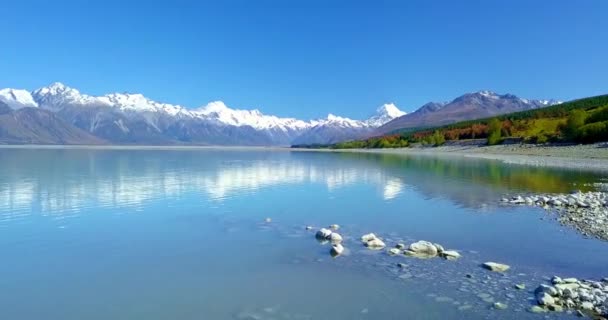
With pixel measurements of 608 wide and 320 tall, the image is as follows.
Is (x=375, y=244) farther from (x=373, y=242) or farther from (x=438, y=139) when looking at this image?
(x=438, y=139)

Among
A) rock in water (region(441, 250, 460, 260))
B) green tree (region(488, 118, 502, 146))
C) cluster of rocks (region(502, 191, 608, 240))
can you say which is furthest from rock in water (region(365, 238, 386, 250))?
green tree (region(488, 118, 502, 146))

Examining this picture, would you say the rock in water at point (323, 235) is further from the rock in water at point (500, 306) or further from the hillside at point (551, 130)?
the hillside at point (551, 130)

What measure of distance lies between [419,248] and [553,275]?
4.57m

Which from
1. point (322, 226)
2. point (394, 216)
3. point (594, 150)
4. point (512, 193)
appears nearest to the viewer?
point (322, 226)

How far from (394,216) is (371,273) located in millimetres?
11538

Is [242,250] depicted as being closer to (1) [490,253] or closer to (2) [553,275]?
(1) [490,253]

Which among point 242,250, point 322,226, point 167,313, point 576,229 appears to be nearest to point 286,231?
point 322,226

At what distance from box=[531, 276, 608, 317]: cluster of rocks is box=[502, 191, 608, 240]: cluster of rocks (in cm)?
786

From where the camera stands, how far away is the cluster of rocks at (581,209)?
69.8ft

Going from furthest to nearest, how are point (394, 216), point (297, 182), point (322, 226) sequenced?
point (297, 182) < point (394, 216) < point (322, 226)

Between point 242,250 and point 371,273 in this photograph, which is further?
point 242,250

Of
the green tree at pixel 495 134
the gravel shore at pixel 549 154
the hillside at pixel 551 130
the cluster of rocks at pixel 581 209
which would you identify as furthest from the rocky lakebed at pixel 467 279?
the green tree at pixel 495 134

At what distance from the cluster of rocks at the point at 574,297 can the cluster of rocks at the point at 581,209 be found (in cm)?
786

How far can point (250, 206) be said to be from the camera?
29.5m
